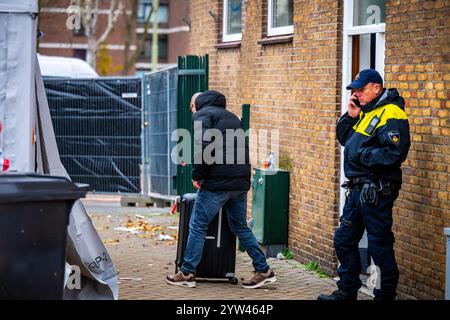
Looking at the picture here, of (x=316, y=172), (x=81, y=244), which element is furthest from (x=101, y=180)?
(x=81, y=244)

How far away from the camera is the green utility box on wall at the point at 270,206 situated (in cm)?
1131

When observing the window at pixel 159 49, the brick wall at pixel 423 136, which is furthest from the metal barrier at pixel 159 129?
the window at pixel 159 49

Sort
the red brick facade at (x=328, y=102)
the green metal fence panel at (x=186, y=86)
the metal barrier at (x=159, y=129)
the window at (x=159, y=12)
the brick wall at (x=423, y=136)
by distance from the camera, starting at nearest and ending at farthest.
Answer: the brick wall at (x=423, y=136) < the red brick facade at (x=328, y=102) < the green metal fence panel at (x=186, y=86) < the metal barrier at (x=159, y=129) < the window at (x=159, y=12)

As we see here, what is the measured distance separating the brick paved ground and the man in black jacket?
0.70 feet

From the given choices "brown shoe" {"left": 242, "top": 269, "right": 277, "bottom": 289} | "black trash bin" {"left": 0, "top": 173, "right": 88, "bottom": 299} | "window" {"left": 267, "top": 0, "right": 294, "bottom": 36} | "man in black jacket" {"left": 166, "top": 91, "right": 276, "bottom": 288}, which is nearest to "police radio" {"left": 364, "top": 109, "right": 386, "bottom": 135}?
"man in black jacket" {"left": 166, "top": 91, "right": 276, "bottom": 288}

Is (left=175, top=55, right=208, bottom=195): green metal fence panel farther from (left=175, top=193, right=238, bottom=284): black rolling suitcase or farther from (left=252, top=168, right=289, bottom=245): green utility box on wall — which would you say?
(left=175, top=193, right=238, bottom=284): black rolling suitcase

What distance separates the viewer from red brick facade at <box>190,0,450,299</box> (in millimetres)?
8281

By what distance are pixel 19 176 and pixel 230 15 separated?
7767mm

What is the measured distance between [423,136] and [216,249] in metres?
2.44

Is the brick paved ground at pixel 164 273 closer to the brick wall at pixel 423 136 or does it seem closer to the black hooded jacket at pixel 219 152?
the brick wall at pixel 423 136

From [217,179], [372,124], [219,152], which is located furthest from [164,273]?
[372,124]

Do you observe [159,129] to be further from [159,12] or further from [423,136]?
[159,12]

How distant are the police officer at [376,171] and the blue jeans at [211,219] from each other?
1402 mm

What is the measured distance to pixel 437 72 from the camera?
27.1 ft
